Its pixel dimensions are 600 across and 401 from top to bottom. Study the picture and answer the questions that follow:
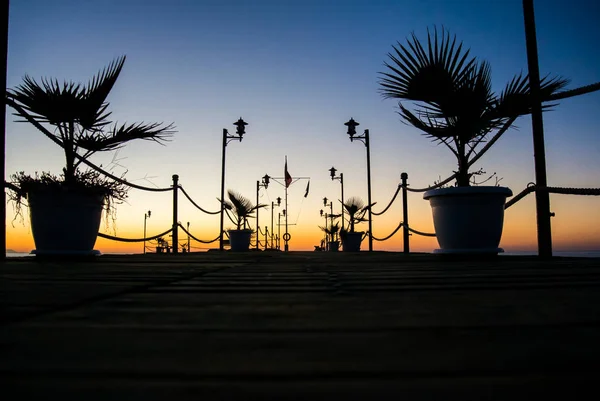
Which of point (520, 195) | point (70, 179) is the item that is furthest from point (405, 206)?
point (70, 179)

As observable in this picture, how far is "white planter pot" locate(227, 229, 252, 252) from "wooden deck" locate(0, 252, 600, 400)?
13.1 metres

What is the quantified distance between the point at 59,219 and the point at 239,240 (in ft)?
32.7

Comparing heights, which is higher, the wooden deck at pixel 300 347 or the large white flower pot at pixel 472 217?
the large white flower pot at pixel 472 217

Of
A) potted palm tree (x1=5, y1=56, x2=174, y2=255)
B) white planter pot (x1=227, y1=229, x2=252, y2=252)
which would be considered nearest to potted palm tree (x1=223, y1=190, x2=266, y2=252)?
white planter pot (x1=227, y1=229, x2=252, y2=252)

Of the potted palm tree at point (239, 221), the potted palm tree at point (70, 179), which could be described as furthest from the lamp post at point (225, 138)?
the potted palm tree at point (70, 179)

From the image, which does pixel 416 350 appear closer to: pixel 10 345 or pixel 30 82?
pixel 10 345

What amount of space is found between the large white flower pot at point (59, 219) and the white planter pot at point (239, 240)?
9.68m

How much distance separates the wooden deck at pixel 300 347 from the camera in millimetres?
555

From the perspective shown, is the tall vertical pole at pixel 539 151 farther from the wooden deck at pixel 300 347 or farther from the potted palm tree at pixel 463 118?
the wooden deck at pixel 300 347

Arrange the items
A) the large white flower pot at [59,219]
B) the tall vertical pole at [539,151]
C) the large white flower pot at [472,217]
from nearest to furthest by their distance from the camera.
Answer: the large white flower pot at [59,219] → the large white flower pot at [472,217] → the tall vertical pole at [539,151]

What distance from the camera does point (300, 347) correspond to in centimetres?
77

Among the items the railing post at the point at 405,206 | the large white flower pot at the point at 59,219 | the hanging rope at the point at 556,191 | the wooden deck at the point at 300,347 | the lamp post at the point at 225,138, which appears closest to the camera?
the wooden deck at the point at 300,347

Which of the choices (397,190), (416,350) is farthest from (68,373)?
(397,190)

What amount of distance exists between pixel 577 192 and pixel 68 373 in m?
4.89
